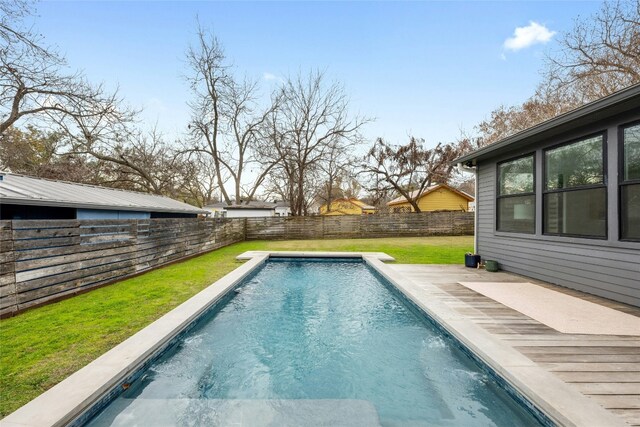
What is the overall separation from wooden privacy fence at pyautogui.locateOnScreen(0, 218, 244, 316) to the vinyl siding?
7.82 metres

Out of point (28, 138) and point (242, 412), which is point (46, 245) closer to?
point (242, 412)

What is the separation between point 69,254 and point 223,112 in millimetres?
15266

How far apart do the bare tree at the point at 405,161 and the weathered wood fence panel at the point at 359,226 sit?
428 cm

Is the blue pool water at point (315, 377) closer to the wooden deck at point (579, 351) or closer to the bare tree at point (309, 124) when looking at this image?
the wooden deck at point (579, 351)

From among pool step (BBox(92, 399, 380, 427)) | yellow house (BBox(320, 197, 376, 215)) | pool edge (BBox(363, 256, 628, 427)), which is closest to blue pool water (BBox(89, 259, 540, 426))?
pool step (BBox(92, 399, 380, 427))

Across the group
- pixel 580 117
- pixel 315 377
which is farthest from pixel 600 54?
pixel 315 377

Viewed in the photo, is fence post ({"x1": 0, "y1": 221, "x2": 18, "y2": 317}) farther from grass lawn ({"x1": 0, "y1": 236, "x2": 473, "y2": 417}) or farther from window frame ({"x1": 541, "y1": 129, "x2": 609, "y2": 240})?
window frame ({"x1": 541, "y1": 129, "x2": 609, "y2": 240})

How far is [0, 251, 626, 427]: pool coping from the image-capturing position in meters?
1.72

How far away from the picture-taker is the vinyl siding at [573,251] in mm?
3775

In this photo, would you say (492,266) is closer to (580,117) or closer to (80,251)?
(580,117)

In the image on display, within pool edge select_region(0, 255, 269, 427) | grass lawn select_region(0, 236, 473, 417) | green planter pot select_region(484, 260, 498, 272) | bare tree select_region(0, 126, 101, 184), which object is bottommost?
grass lawn select_region(0, 236, 473, 417)

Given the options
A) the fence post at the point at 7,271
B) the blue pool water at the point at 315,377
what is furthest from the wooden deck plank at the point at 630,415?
the fence post at the point at 7,271

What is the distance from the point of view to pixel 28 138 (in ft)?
46.6

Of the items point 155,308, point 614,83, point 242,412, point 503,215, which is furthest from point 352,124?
point 242,412
